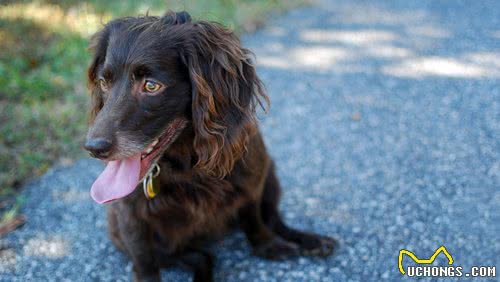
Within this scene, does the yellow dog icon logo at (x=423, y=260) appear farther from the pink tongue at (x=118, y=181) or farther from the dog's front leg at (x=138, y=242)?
the pink tongue at (x=118, y=181)

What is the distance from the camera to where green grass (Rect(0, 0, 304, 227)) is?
411 centimetres

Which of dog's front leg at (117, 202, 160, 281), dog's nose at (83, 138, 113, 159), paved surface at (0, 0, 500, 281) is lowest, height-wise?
paved surface at (0, 0, 500, 281)

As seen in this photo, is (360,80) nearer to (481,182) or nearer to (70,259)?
(481,182)

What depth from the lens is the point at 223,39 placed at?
98.3 inches

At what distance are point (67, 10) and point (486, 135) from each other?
539 centimetres

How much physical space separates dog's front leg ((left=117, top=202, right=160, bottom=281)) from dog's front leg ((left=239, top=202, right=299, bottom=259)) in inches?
24.2

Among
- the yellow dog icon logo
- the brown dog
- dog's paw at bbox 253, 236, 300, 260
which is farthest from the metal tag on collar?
the yellow dog icon logo

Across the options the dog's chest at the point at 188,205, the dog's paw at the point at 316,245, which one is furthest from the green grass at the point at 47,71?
the dog's paw at the point at 316,245

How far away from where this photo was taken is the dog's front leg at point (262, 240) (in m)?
3.04

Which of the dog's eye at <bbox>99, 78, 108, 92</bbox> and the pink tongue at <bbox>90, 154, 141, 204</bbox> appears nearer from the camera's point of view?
the pink tongue at <bbox>90, 154, 141, 204</bbox>

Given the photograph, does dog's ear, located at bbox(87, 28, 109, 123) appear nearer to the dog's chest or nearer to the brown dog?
the brown dog

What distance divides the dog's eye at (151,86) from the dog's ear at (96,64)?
396 mm

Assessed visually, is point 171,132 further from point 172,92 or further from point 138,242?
point 138,242

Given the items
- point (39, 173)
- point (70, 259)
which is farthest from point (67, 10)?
point (70, 259)
